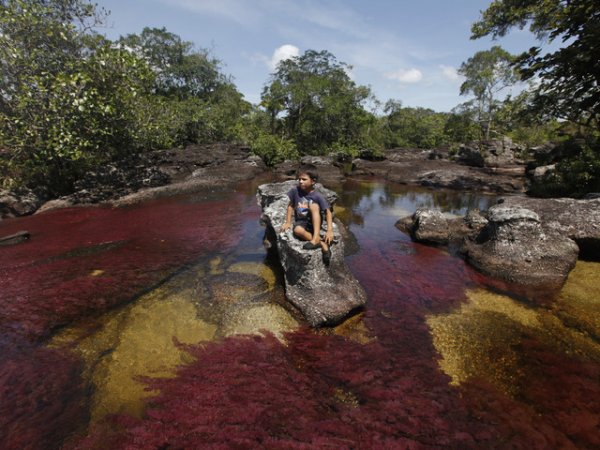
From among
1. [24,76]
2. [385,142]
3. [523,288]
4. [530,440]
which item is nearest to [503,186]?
[523,288]

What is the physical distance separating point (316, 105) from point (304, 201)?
38295 millimetres

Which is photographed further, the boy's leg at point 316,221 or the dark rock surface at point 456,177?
the dark rock surface at point 456,177

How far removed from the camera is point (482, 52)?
42438 millimetres

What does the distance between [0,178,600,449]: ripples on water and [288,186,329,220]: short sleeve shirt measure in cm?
200

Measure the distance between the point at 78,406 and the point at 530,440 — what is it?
6104mm

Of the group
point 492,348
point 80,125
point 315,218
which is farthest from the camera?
point 80,125

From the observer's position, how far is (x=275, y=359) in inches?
A: 201

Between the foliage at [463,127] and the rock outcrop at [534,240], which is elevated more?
the foliage at [463,127]

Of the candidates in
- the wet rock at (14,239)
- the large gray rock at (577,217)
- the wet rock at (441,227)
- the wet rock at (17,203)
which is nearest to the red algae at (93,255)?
the wet rock at (14,239)

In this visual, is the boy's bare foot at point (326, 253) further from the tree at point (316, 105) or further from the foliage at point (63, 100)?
the tree at point (316, 105)

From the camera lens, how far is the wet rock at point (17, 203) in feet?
49.9

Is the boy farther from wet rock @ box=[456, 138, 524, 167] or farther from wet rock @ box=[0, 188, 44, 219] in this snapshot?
wet rock @ box=[456, 138, 524, 167]

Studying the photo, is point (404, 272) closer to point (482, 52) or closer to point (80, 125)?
point (80, 125)

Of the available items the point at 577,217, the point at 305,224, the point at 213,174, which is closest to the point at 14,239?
the point at 305,224
